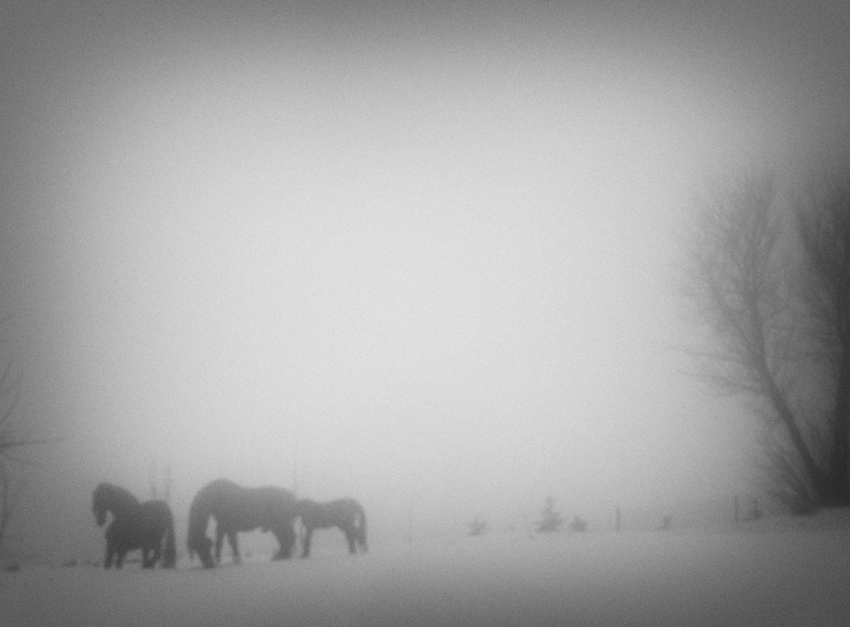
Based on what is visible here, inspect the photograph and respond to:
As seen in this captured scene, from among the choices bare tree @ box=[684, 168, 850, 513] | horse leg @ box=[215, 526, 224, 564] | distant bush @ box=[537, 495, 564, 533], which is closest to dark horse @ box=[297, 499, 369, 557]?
horse leg @ box=[215, 526, 224, 564]

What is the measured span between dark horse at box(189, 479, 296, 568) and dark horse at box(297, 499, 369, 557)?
5 centimetres

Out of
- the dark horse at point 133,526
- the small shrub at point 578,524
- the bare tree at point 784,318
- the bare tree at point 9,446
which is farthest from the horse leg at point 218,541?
the bare tree at point 784,318

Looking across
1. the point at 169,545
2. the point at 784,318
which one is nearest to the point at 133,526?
the point at 169,545

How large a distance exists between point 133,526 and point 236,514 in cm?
39

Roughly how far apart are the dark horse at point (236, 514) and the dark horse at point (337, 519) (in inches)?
2.1

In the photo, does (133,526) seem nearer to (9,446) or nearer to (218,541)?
(218,541)

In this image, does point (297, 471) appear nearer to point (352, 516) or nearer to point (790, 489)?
point (352, 516)

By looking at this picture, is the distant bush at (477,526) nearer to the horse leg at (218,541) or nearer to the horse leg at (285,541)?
the horse leg at (285,541)

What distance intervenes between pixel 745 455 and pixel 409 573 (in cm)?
156

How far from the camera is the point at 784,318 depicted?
343 cm

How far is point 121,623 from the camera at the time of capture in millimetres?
2357

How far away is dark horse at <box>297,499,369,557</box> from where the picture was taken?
306 centimetres

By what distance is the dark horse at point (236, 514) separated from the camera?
282 centimetres

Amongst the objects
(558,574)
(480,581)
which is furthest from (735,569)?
(480,581)
